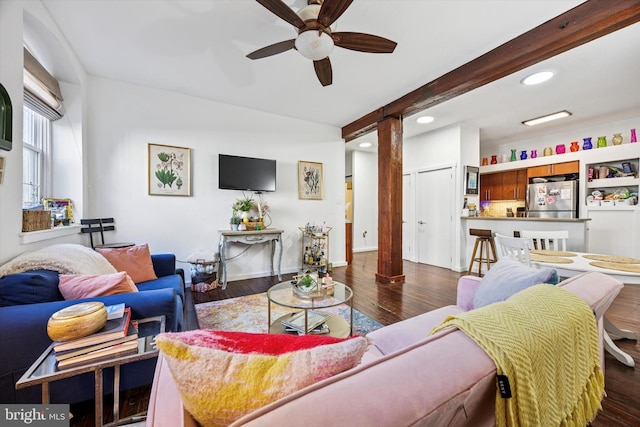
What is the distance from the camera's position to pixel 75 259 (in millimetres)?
1585

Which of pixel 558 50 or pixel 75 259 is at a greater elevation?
pixel 558 50

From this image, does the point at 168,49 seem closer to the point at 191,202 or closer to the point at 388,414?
the point at 191,202

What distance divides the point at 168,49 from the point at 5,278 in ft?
7.33

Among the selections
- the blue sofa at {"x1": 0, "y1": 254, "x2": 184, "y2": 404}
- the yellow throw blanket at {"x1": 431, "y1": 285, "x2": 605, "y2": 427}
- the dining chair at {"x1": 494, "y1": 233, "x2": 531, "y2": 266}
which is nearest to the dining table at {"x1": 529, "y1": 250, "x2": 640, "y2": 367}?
the dining chair at {"x1": 494, "y1": 233, "x2": 531, "y2": 266}

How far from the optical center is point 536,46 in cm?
208

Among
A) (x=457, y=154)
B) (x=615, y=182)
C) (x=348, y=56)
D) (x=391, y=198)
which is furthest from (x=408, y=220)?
(x=348, y=56)

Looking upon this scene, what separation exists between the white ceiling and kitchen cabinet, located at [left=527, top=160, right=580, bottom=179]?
91 centimetres

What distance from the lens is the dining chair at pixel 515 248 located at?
6.88ft

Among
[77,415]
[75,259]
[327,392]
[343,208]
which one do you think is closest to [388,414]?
[327,392]

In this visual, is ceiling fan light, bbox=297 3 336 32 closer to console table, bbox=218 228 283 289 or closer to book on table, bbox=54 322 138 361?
book on table, bbox=54 322 138 361

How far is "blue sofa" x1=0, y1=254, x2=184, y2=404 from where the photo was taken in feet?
3.48

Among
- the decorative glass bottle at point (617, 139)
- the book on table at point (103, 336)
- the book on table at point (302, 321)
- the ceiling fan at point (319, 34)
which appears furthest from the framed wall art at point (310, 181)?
the decorative glass bottle at point (617, 139)

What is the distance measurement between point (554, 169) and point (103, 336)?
21.1 feet

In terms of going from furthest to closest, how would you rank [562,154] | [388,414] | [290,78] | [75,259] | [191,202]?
[562,154]
[191,202]
[290,78]
[75,259]
[388,414]
